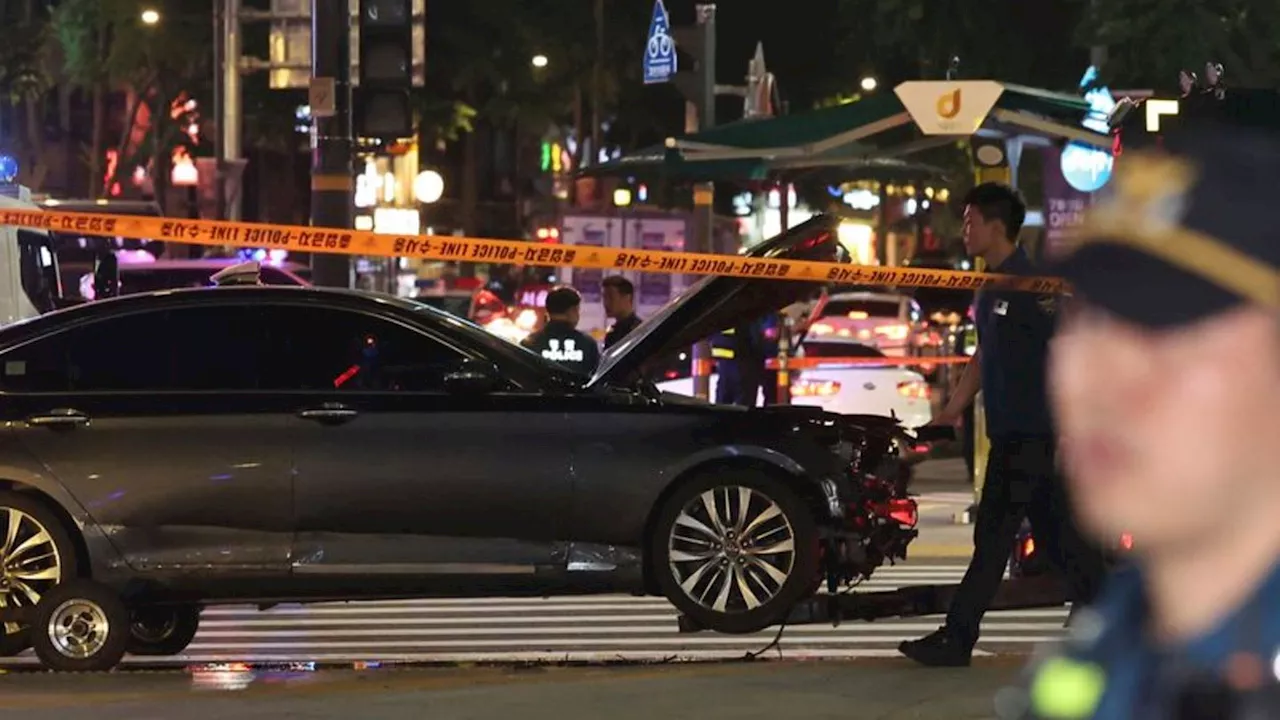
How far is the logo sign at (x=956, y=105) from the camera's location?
1565 centimetres

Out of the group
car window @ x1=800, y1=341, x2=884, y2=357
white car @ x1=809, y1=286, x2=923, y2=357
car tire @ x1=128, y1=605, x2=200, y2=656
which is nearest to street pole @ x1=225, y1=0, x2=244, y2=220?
white car @ x1=809, y1=286, x2=923, y2=357

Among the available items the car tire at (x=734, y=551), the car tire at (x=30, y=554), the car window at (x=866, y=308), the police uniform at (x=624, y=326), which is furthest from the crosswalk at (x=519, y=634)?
the car window at (x=866, y=308)

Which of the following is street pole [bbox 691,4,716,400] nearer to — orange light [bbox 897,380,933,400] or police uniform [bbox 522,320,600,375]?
orange light [bbox 897,380,933,400]

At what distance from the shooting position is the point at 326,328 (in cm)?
933

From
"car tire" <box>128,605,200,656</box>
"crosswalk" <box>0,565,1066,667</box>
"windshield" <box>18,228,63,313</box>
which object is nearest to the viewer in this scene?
"car tire" <box>128,605,200,656</box>

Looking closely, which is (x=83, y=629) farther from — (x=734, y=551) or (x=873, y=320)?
(x=873, y=320)

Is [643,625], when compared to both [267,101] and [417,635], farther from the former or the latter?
[267,101]

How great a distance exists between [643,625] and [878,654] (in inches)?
58.3

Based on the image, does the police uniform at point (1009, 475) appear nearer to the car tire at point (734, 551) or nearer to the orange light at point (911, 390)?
the car tire at point (734, 551)

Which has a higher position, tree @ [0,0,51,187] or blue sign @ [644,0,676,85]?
tree @ [0,0,51,187]

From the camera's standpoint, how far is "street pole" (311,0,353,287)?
1408 centimetres

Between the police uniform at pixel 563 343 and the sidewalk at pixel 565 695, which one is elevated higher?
the police uniform at pixel 563 343

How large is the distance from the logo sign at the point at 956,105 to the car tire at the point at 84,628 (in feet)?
27.3

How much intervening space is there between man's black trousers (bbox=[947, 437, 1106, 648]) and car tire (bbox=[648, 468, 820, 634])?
967 millimetres
